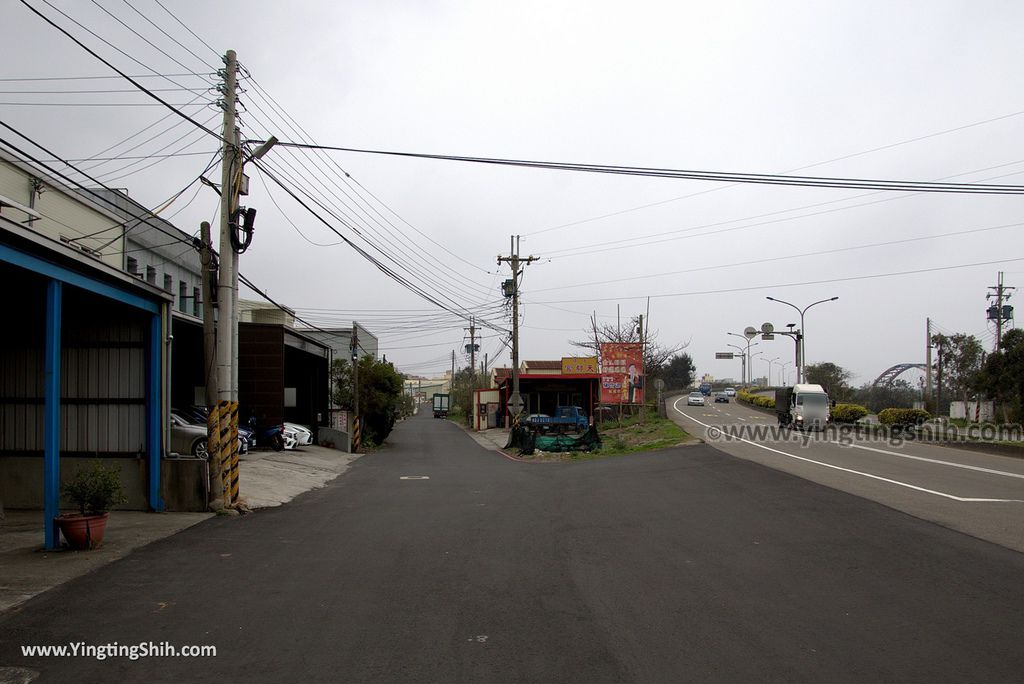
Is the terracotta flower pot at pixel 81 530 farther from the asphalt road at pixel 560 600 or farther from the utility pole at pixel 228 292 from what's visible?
the utility pole at pixel 228 292

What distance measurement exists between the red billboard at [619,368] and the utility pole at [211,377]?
97.7ft

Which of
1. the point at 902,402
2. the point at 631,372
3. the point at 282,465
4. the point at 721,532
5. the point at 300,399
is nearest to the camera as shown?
the point at 721,532

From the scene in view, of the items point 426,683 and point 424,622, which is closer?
point 426,683

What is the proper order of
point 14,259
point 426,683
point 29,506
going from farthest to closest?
1. point 29,506
2. point 14,259
3. point 426,683

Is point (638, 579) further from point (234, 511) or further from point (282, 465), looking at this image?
point (282, 465)

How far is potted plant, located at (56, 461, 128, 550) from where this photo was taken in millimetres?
10031

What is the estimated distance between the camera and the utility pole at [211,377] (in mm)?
14305

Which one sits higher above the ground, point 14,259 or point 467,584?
point 14,259

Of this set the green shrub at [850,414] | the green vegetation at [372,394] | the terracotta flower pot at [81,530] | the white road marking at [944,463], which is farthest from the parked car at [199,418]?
the green shrub at [850,414]

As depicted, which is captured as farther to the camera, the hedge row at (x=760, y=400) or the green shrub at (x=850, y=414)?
the hedge row at (x=760, y=400)

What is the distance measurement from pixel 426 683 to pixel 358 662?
73 cm

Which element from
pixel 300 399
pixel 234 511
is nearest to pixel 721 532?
pixel 234 511

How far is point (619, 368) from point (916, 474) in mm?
25131

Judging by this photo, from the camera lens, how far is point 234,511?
14.2 m
